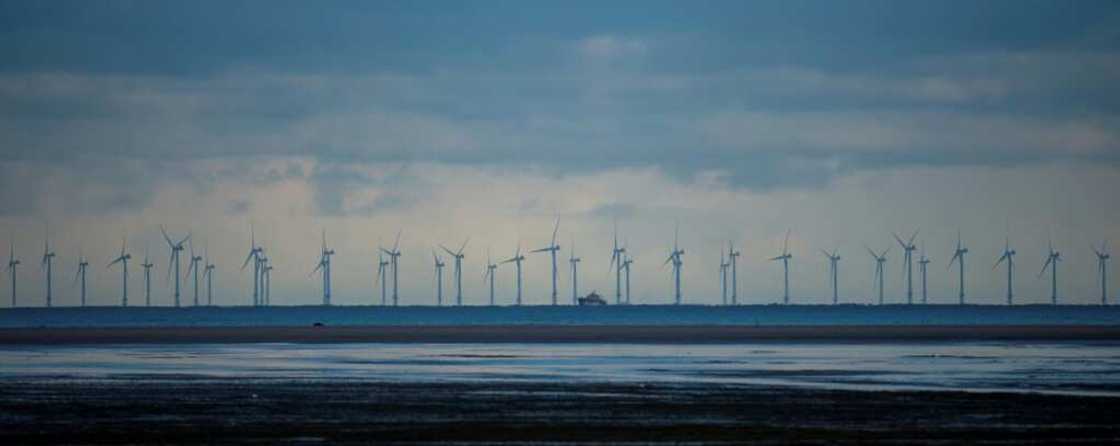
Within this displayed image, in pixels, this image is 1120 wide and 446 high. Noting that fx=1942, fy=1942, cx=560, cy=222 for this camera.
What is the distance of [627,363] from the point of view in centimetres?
7131

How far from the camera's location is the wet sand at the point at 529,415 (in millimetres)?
38594

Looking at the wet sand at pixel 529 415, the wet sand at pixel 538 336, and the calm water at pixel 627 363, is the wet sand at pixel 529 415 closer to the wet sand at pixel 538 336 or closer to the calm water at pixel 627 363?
the calm water at pixel 627 363

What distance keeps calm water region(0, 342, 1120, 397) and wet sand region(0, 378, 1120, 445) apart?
5.05 metres

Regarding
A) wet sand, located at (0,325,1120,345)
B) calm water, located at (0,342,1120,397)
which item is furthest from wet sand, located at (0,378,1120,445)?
wet sand, located at (0,325,1120,345)

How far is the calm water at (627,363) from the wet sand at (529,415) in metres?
5.05

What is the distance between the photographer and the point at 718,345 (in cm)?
9462

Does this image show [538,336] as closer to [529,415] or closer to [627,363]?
[627,363]

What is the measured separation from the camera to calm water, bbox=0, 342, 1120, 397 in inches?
2319

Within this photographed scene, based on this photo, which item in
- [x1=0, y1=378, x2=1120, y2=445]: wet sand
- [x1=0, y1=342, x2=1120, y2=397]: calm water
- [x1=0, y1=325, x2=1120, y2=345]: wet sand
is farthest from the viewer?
[x1=0, y1=325, x2=1120, y2=345]: wet sand

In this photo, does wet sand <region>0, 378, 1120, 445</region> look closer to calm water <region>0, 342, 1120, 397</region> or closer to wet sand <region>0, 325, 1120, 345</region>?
calm water <region>0, 342, 1120, 397</region>

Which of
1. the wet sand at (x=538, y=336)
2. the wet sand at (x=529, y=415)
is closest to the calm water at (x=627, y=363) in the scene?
the wet sand at (x=529, y=415)

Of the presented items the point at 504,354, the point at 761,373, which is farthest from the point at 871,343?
the point at 761,373

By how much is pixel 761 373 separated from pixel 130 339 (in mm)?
55524

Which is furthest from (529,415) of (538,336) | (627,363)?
(538,336)
